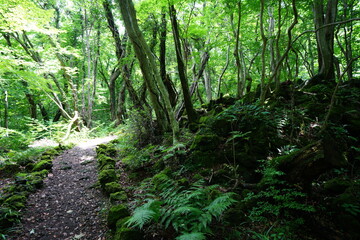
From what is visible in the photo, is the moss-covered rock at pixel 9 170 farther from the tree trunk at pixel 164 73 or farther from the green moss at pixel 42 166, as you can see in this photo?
the tree trunk at pixel 164 73

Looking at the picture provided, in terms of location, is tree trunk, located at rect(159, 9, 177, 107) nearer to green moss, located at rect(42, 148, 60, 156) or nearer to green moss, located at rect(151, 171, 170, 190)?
green moss, located at rect(151, 171, 170, 190)

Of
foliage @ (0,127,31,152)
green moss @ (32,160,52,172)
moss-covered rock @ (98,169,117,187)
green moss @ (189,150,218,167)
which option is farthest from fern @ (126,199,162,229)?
foliage @ (0,127,31,152)

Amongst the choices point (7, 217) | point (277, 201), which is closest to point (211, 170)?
point (277, 201)

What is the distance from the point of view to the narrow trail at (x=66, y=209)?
3.24m

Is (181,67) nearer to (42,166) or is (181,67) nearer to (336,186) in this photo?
(336,186)

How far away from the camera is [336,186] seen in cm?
262

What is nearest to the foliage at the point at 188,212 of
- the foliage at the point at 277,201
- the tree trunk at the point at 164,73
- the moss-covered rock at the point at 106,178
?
the foliage at the point at 277,201

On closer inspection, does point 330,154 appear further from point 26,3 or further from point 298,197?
point 26,3

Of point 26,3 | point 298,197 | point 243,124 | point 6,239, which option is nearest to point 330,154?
point 298,197

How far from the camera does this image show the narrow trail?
3.24m

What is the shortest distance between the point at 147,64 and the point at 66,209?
4839 mm

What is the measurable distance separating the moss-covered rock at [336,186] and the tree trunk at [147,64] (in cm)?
363

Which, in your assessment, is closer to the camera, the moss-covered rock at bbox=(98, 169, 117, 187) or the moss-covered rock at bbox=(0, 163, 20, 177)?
the moss-covered rock at bbox=(98, 169, 117, 187)

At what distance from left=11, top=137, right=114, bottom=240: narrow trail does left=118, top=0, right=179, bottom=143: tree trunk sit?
2.64 meters
